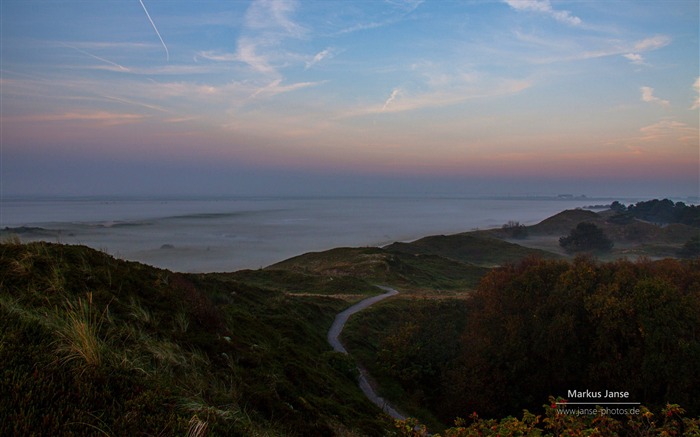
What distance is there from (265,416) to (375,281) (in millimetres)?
59523

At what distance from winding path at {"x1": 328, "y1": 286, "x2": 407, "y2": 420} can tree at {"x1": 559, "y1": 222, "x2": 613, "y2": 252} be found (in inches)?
3629

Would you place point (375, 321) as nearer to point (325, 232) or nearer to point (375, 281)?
point (375, 281)

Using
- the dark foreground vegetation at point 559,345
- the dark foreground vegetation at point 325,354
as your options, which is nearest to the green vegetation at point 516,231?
the dark foreground vegetation at point 325,354

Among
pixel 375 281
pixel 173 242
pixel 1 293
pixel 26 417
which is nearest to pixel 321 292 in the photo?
pixel 375 281

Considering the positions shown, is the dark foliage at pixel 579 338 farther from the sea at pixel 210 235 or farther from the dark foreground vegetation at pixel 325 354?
the sea at pixel 210 235

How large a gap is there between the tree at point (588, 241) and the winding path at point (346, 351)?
92.2 m

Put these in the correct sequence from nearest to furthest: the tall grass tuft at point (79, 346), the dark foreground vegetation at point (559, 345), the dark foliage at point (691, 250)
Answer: the tall grass tuft at point (79, 346)
the dark foreground vegetation at point (559, 345)
the dark foliage at point (691, 250)

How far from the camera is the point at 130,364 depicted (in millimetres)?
5672

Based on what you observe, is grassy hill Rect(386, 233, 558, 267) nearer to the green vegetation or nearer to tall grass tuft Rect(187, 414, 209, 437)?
the green vegetation

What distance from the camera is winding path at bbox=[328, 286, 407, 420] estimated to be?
65.9ft

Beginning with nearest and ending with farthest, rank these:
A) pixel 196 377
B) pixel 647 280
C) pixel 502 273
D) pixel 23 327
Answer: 1. pixel 23 327
2. pixel 196 377
3. pixel 647 280
4. pixel 502 273

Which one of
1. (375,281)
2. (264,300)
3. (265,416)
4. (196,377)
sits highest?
(196,377)

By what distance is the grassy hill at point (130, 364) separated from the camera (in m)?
4.37

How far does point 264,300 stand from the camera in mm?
34688
